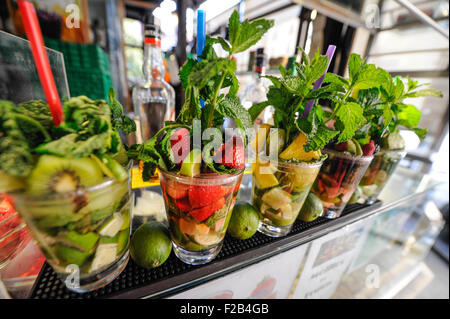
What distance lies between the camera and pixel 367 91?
0.49 meters

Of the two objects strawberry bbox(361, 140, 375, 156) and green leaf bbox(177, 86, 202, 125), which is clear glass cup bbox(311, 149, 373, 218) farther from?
green leaf bbox(177, 86, 202, 125)

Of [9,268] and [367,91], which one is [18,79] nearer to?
[9,268]

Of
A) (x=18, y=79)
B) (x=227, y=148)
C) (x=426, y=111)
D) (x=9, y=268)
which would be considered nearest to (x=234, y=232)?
(x=227, y=148)

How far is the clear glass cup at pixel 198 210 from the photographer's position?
0.99 feet

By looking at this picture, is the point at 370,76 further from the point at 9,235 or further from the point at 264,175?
the point at 9,235

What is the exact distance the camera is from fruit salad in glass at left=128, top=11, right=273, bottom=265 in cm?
29

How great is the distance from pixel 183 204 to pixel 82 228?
0.13 metres

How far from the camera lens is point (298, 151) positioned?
401mm

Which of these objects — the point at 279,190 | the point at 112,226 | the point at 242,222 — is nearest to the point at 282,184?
the point at 279,190

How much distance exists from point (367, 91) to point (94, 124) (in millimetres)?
603

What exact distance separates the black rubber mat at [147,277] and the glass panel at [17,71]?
0.34 metres

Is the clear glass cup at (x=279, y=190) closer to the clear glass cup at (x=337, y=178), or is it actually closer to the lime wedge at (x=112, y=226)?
the clear glass cup at (x=337, y=178)

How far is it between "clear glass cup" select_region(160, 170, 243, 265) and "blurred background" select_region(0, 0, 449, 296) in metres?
0.29

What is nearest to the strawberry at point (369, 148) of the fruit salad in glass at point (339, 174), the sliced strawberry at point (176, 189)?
the fruit salad in glass at point (339, 174)
